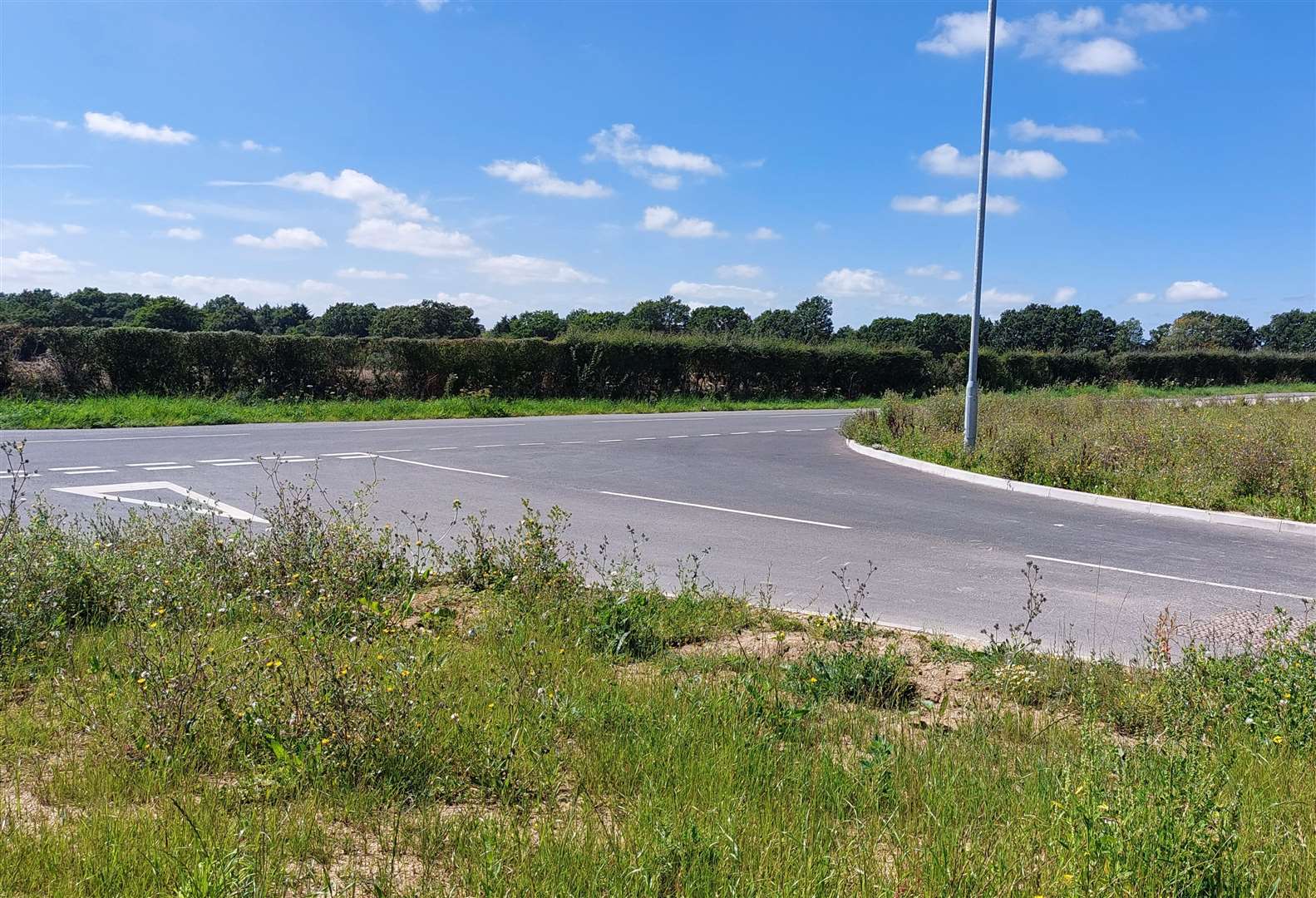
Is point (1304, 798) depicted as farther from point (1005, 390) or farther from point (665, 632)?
point (1005, 390)

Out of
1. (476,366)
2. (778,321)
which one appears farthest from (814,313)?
(476,366)

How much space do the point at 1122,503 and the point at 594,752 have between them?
34.7 feet

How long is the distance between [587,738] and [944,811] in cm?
155

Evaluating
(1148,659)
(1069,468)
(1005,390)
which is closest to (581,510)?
(1148,659)

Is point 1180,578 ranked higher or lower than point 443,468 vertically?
lower

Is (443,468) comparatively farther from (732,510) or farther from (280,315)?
(280,315)

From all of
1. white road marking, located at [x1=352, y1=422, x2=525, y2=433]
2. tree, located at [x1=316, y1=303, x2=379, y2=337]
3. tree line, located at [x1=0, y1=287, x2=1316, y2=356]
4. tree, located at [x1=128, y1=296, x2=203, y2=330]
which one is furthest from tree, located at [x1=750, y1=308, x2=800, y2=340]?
white road marking, located at [x1=352, y1=422, x2=525, y2=433]

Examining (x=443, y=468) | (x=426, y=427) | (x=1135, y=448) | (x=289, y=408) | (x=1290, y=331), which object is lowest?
(x=443, y=468)

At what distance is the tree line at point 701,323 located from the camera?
35844 millimetres

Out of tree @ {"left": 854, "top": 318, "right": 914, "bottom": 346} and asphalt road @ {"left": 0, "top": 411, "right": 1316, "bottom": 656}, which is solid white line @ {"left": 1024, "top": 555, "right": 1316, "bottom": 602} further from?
tree @ {"left": 854, "top": 318, "right": 914, "bottom": 346}

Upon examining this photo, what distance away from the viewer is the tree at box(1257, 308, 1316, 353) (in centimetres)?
9162

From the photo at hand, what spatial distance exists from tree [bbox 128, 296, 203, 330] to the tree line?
73mm

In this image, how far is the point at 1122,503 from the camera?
12.3 meters

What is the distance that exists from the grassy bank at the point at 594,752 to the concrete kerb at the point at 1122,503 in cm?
654
